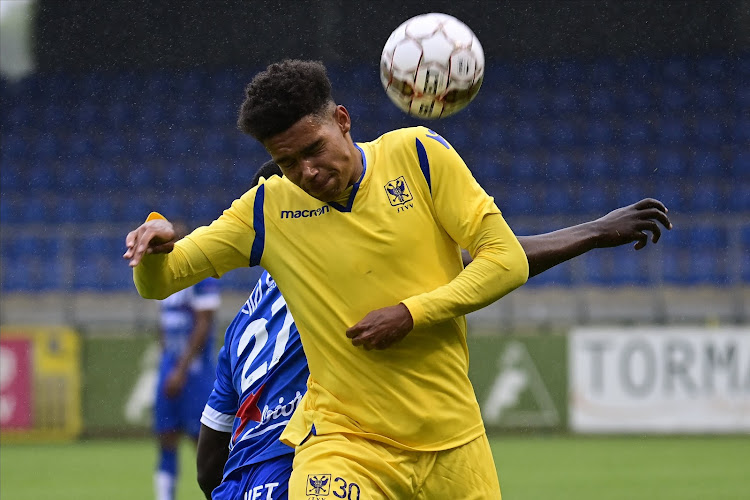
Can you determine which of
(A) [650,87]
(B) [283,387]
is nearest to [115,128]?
(A) [650,87]

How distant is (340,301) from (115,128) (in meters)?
16.4

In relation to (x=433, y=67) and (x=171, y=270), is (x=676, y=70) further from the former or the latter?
(x=171, y=270)

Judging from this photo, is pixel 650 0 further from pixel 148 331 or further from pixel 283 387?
pixel 283 387

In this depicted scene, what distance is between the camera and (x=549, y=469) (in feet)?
33.6

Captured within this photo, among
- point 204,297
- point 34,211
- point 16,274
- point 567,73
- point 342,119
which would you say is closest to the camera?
point 342,119

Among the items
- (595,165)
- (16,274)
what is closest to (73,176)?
(16,274)

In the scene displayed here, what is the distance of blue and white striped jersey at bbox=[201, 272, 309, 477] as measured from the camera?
3.70 meters

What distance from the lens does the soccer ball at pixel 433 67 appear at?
367cm

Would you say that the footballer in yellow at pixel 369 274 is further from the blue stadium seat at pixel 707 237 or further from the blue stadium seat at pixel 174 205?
the blue stadium seat at pixel 174 205

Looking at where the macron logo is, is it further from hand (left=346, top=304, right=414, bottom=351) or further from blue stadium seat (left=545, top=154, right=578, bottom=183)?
blue stadium seat (left=545, top=154, right=578, bottom=183)

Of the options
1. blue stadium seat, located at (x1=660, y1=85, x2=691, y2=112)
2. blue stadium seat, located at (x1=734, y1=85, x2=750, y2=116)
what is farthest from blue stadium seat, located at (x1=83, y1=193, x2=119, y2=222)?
blue stadium seat, located at (x1=734, y1=85, x2=750, y2=116)

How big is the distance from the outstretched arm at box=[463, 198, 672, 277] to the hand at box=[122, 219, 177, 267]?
1024 mm

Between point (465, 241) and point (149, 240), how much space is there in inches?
34.3

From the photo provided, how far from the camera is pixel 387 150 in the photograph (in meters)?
3.40
